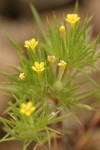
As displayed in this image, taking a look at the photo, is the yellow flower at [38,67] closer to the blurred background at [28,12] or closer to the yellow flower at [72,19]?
the yellow flower at [72,19]

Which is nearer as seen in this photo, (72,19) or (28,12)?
(72,19)

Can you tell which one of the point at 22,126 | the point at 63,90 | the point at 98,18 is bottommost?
the point at 22,126

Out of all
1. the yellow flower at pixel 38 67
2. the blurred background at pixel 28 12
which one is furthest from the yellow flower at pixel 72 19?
the blurred background at pixel 28 12

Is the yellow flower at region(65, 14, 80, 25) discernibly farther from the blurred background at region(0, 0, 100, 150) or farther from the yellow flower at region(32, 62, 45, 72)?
the blurred background at region(0, 0, 100, 150)

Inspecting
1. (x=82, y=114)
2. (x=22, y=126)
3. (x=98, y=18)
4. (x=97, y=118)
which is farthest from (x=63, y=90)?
(x=98, y=18)

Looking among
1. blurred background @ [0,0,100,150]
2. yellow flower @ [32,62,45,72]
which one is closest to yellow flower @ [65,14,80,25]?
yellow flower @ [32,62,45,72]

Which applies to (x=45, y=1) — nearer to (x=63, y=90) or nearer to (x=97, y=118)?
(x=97, y=118)

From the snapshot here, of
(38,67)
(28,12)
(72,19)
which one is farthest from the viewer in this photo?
(28,12)

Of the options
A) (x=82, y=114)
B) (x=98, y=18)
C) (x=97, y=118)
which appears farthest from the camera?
(x=98, y=18)

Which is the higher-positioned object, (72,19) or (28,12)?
(28,12)

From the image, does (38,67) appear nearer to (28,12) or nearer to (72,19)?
(72,19)

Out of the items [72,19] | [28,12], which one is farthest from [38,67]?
[28,12]
